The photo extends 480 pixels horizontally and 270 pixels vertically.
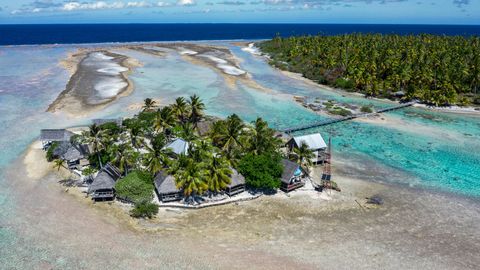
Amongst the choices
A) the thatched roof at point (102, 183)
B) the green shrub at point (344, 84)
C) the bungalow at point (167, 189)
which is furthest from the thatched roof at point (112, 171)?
the green shrub at point (344, 84)

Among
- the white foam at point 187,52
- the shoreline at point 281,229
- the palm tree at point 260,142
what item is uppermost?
the white foam at point 187,52

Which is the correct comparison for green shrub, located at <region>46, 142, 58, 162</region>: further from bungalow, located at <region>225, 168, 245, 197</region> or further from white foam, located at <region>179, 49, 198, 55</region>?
white foam, located at <region>179, 49, 198, 55</region>


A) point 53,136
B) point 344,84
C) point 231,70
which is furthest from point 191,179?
point 231,70

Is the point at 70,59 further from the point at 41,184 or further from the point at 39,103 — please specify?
the point at 41,184

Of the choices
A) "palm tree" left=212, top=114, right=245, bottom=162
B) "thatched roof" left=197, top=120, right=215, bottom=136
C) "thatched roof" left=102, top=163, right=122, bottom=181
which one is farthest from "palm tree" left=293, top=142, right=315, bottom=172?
"thatched roof" left=102, top=163, right=122, bottom=181

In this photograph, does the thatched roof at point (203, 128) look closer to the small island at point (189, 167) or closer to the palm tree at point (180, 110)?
the palm tree at point (180, 110)

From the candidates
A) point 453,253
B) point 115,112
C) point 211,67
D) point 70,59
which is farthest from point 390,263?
point 70,59
